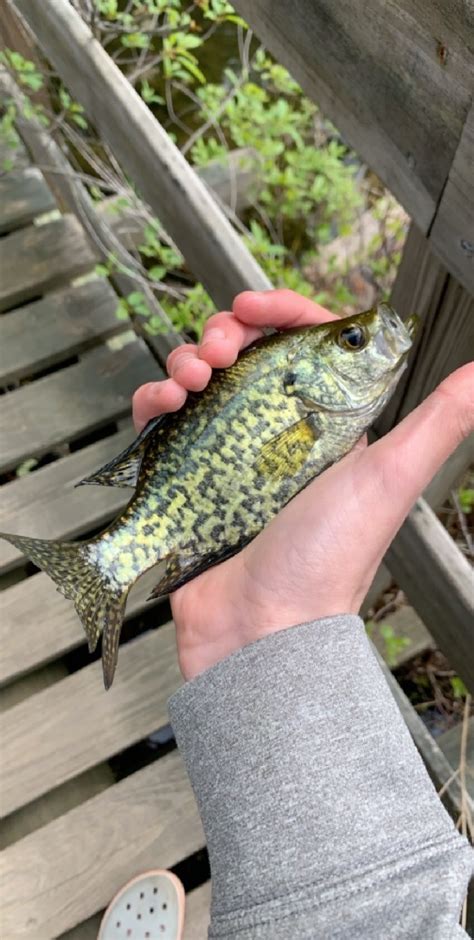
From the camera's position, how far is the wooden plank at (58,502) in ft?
8.41

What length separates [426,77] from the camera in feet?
3.32

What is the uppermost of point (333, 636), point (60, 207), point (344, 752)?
point (60, 207)

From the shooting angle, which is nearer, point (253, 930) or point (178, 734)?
point (253, 930)

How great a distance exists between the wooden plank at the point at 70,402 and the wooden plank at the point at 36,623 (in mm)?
563

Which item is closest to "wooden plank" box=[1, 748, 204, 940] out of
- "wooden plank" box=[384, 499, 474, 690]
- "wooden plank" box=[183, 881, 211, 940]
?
"wooden plank" box=[183, 881, 211, 940]

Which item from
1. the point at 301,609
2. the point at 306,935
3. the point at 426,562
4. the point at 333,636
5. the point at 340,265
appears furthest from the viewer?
the point at 340,265

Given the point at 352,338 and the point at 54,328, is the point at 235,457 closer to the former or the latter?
the point at 352,338

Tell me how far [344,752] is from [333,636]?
0.21 m

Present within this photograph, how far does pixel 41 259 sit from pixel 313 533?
2288 millimetres

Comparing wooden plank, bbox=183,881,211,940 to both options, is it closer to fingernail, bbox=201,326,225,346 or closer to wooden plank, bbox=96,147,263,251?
fingernail, bbox=201,326,225,346

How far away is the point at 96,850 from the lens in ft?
6.95

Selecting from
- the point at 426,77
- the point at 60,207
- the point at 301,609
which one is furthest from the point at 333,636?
the point at 60,207

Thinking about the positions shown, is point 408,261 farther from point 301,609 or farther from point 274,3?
point 301,609

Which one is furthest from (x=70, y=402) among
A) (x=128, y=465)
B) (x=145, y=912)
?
(x=145, y=912)
